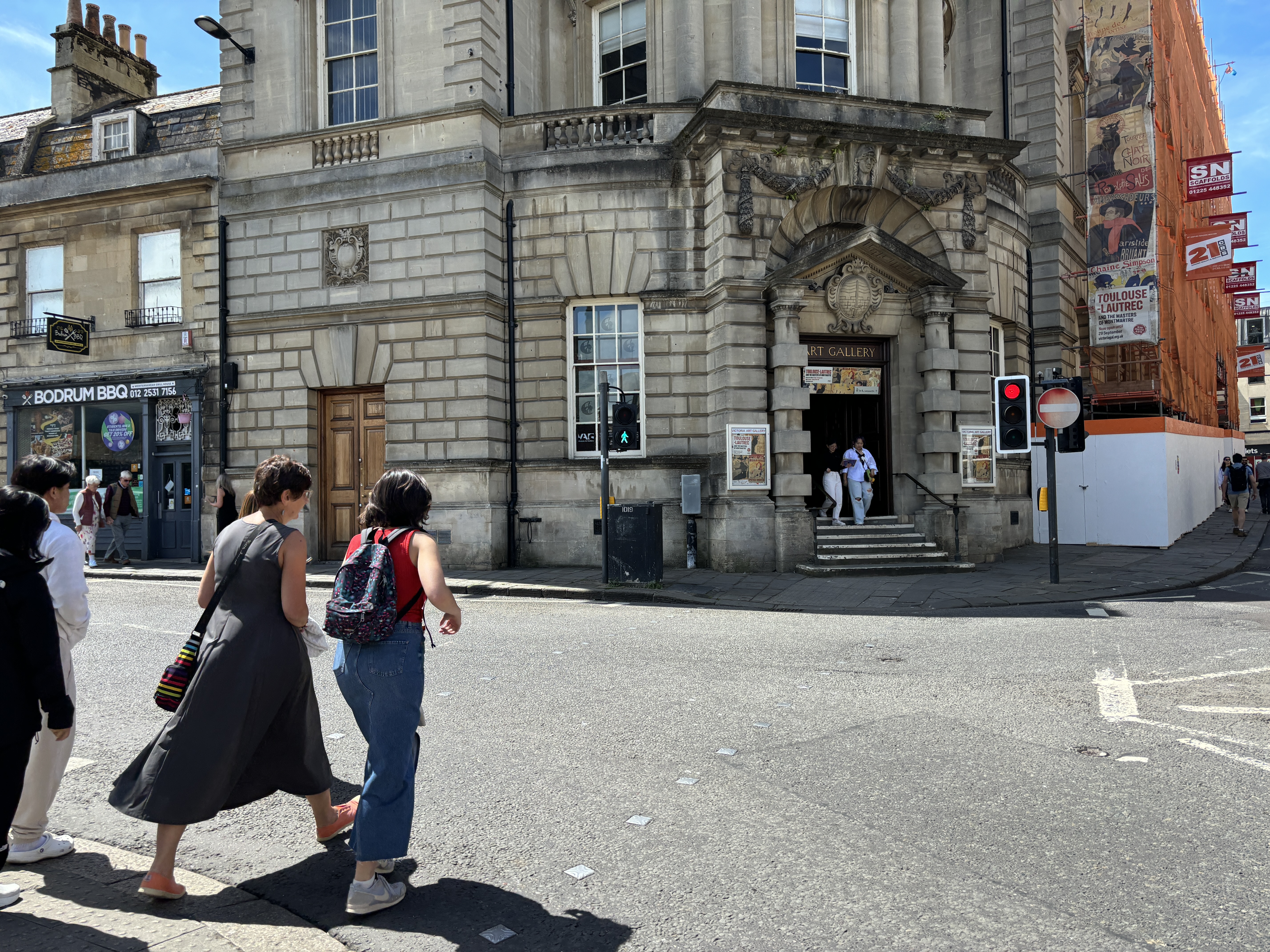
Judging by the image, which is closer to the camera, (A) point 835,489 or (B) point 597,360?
(A) point 835,489

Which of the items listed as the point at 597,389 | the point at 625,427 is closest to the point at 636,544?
the point at 625,427

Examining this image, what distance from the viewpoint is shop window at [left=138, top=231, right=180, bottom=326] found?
61.4 feet

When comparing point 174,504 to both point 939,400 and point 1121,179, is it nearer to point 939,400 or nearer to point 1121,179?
point 939,400

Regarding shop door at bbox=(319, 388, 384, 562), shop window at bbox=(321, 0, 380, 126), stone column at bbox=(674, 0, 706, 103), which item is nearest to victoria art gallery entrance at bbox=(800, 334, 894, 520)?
stone column at bbox=(674, 0, 706, 103)

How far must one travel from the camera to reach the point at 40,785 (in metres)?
3.78

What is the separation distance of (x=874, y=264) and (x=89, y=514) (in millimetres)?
15436

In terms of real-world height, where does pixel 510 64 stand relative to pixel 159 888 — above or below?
above

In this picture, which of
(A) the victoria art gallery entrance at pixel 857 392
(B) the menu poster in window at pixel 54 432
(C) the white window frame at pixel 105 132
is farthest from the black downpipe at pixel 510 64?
(B) the menu poster in window at pixel 54 432

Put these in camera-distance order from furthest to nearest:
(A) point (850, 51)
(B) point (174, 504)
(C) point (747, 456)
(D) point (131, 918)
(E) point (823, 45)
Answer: (B) point (174, 504), (A) point (850, 51), (E) point (823, 45), (C) point (747, 456), (D) point (131, 918)

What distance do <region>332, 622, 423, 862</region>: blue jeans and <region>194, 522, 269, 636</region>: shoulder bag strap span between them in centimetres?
56

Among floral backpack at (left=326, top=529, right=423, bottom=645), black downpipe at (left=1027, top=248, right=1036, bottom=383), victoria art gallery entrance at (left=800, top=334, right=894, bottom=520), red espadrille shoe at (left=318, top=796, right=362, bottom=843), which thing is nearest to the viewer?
floral backpack at (left=326, top=529, right=423, bottom=645)

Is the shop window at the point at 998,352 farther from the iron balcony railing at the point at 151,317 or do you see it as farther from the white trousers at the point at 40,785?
the white trousers at the point at 40,785

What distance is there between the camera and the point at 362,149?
1697cm

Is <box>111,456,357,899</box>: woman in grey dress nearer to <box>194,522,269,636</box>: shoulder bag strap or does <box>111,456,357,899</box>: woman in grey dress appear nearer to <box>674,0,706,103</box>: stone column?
<box>194,522,269,636</box>: shoulder bag strap
